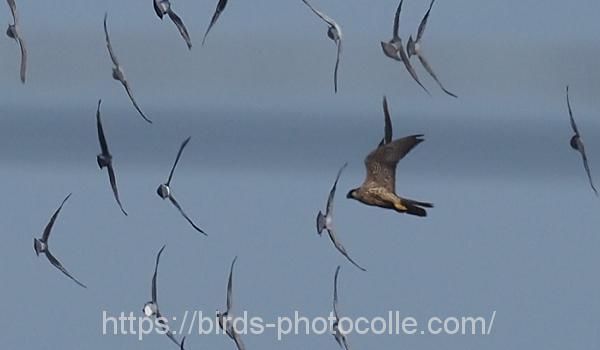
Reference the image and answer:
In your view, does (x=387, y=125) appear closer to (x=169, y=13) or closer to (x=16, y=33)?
(x=169, y=13)

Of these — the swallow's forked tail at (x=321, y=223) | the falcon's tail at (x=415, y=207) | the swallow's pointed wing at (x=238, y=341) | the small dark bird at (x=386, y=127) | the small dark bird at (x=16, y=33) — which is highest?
the small dark bird at (x=16, y=33)

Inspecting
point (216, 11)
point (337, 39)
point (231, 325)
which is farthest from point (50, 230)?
point (337, 39)

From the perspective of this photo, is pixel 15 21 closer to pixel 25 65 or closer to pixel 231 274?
pixel 25 65

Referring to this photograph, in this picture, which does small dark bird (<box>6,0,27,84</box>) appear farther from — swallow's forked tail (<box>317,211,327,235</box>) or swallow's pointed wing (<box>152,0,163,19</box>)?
swallow's forked tail (<box>317,211,327,235</box>)

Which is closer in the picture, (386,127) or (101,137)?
(386,127)

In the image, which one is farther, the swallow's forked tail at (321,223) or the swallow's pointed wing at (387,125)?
the swallow's forked tail at (321,223)

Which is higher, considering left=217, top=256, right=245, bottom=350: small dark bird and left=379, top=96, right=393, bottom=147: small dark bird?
left=379, top=96, right=393, bottom=147: small dark bird

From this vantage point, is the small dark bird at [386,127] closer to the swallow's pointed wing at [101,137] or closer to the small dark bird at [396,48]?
the small dark bird at [396,48]

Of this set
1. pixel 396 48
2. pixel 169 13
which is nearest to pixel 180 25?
pixel 169 13

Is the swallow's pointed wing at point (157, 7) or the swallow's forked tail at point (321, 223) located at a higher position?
the swallow's pointed wing at point (157, 7)

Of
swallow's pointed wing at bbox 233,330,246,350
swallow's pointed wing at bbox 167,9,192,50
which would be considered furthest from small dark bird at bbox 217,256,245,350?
swallow's pointed wing at bbox 167,9,192,50

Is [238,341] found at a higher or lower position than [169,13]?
lower

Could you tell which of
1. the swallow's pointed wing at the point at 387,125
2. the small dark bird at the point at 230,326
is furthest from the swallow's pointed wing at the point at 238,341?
the swallow's pointed wing at the point at 387,125

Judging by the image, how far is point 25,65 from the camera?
4066mm
